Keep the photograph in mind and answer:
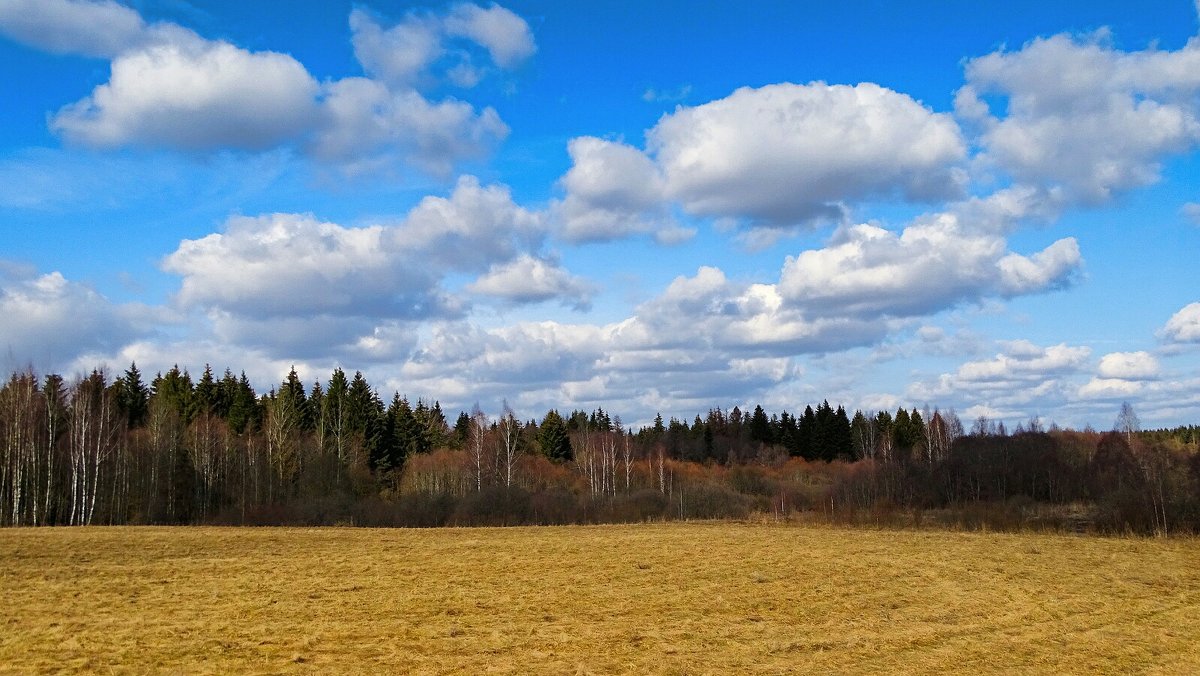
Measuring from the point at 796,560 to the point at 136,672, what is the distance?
22.1 metres

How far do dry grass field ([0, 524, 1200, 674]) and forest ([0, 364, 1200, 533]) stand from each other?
2703cm

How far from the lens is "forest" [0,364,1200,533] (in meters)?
59.4

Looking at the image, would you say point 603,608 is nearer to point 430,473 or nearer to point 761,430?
point 430,473

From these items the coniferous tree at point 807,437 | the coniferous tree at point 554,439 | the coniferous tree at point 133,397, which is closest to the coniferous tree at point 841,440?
the coniferous tree at point 807,437

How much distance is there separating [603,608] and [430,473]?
7249 centimetres

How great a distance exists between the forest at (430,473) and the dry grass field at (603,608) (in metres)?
27.0

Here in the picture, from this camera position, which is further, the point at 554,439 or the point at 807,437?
the point at 807,437

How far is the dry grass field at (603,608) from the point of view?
15148mm

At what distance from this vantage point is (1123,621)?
18.9 m

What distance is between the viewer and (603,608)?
68.2ft

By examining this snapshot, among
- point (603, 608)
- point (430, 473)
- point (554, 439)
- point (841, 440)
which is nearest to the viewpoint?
point (603, 608)

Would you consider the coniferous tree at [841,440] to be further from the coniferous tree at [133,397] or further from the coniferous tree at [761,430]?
the coniferous tree at [133,397]

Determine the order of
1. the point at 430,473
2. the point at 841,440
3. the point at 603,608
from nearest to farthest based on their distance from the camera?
the point at 603,608
the point at 430,473
the point at 841,440

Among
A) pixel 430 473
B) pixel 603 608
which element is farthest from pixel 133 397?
pixel 603 608
